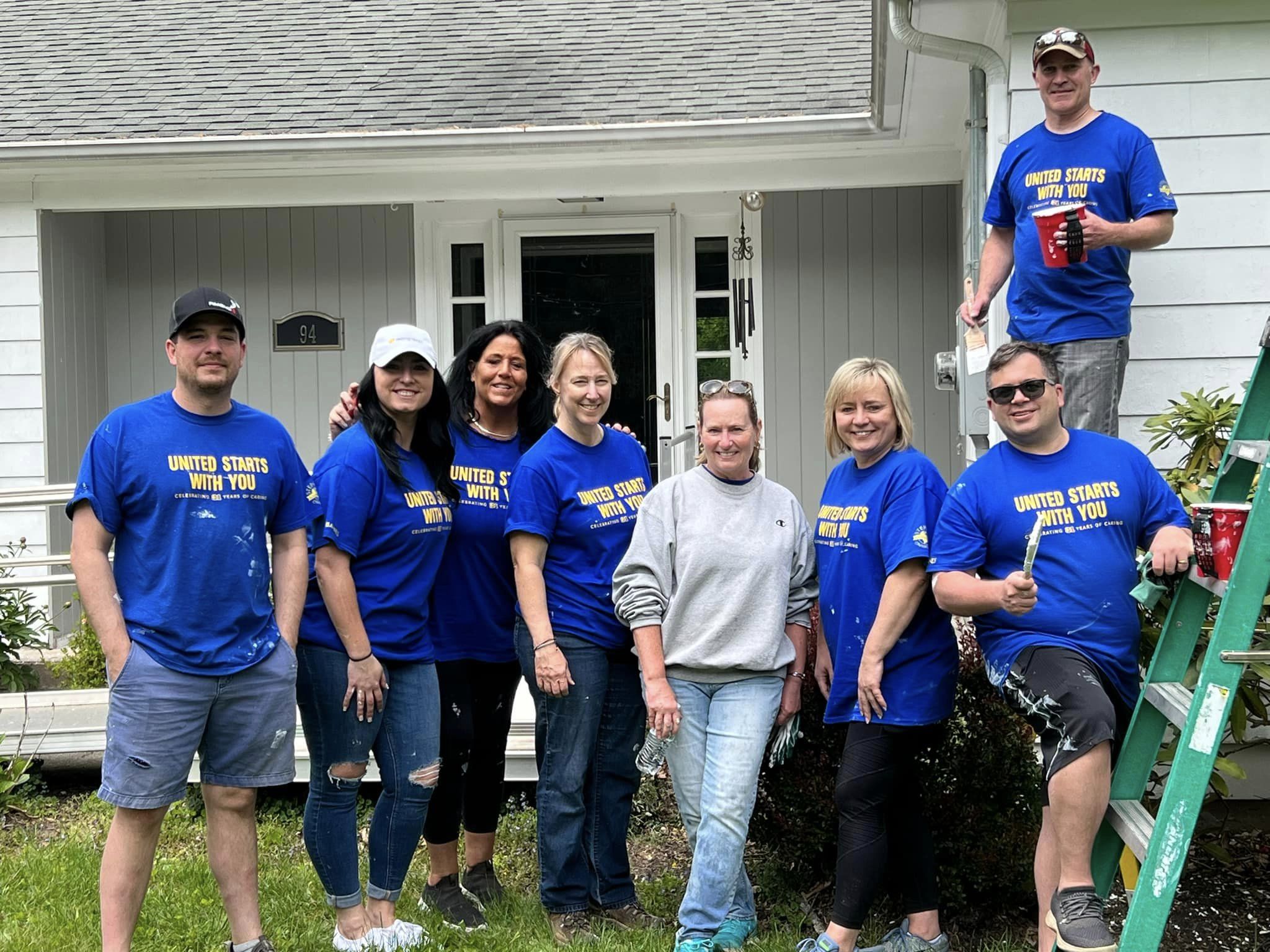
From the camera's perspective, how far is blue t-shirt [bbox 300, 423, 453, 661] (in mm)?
3473

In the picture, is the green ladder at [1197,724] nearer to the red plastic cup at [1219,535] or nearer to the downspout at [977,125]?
the red plastic cup at [1219,535]

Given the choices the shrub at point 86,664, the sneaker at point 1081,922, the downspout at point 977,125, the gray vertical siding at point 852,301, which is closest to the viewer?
the sneaker at point 1081,922

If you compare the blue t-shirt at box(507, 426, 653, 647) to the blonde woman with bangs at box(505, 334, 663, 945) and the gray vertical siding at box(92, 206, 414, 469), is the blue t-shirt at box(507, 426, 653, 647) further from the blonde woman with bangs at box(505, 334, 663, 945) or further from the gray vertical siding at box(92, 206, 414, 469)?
the gray vertical siding at box(92, 206, 414, 469)

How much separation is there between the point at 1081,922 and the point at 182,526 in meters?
2.32

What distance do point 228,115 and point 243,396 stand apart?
71.6 inches

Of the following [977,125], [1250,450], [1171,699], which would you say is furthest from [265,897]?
[977,125]

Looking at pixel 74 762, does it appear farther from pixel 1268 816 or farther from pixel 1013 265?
pixel 1268 816

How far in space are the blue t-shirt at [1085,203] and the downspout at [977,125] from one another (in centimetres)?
70

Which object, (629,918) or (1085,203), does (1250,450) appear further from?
(629,918)

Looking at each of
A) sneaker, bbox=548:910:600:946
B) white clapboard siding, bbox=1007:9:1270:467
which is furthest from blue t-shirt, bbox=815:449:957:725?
white clapboard siding, bbox=1007:9:1270:467

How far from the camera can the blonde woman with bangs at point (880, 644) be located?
3.33 metres

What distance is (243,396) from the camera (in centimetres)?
839

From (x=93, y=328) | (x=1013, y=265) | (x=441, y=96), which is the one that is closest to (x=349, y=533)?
(x=1013, y=265)

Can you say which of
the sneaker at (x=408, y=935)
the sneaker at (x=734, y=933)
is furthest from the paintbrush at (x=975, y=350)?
the sneaker at (x=408, y=935)
